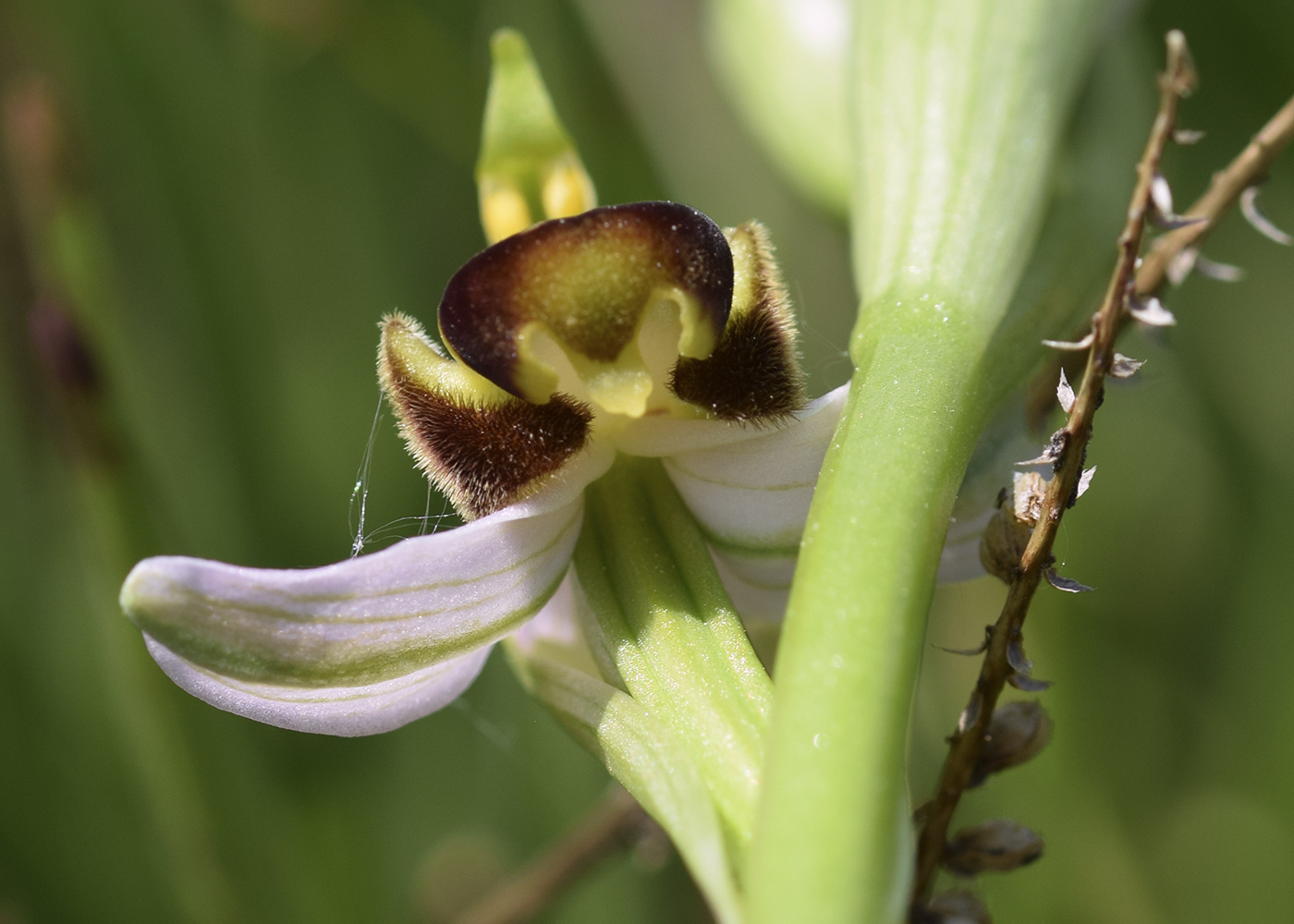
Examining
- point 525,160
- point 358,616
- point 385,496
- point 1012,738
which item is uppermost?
point 525,160

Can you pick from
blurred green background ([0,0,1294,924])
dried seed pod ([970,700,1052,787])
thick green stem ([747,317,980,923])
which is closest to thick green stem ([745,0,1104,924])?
thick green stem ([747,317,980,923])

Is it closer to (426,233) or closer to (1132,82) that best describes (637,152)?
(426,233)

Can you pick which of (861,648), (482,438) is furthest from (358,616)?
(861,648)

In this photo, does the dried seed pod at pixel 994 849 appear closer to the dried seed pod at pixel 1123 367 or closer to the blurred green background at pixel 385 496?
the dried seed pod at pixel 1123 367

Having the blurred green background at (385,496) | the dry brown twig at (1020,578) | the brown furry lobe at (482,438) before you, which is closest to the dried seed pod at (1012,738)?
the dry brown twig at (1020,578)

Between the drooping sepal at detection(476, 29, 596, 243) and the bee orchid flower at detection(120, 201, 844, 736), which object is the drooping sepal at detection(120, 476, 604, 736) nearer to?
the bee orchid flower at detection(120, 201, 844, 736)

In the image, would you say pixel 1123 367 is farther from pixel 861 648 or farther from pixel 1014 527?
pixel 861 648
